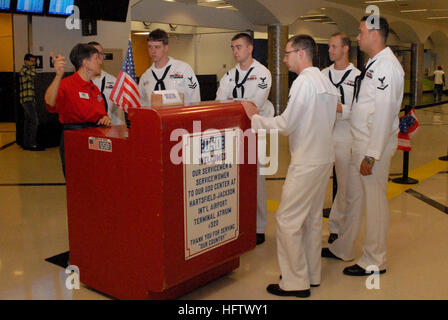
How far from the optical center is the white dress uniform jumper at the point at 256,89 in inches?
157

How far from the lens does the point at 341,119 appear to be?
3902 mm

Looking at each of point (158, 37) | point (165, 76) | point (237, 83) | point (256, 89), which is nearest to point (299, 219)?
point (256, 89)

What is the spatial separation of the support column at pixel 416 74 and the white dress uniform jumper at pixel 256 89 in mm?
18283

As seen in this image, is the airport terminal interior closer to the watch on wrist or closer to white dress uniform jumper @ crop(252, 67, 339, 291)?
white dress uniform jumper @ crop(252, 67, 339, 291)

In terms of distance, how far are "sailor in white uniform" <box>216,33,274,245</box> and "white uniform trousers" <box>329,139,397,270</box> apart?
80 cm

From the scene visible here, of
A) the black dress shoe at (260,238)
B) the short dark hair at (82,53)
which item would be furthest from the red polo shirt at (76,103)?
the black dress shoe at (260,238)

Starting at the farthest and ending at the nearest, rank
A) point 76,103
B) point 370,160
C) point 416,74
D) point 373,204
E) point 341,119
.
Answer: point 416,74 → point 341,119 → point 76,103 → point 373,204 → point 370,160

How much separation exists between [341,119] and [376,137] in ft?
2.69

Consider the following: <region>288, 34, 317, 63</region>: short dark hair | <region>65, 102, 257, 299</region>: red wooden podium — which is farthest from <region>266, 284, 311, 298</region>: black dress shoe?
<region>288, 34, 317, 63</region>: short dark hair

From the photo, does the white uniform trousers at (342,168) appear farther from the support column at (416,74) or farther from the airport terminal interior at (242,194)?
the support column at (416,74)

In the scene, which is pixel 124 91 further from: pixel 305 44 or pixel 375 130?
pixel 375 130

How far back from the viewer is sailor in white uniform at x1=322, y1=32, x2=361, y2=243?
12.8 ft

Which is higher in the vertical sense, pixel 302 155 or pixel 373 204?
pixel 302 155

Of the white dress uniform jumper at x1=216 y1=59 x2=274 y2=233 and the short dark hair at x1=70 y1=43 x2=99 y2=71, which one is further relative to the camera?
the white dress uniform jumper at x1=216 y1=59 x2=274 y2=233
